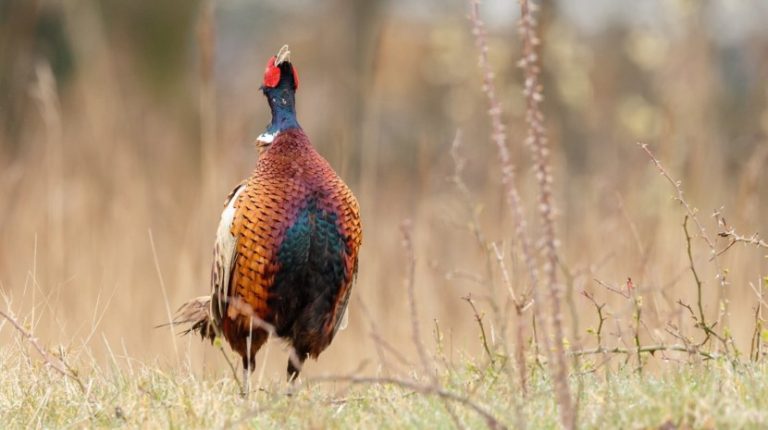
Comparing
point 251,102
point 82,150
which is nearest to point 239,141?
point 82,150

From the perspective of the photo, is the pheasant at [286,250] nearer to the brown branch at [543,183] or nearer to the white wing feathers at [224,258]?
the white wing feathers at [224,258]

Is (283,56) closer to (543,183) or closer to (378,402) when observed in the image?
(378,402)

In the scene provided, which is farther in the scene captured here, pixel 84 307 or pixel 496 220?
pixel 496 220

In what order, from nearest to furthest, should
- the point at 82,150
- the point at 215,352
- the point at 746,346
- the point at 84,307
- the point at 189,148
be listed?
the point at 215,352 → the point at 746,346 → the point at 84,307 → the point at 82,150 → the point at 189,148

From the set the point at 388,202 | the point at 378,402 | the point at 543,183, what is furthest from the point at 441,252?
the point at 543,183

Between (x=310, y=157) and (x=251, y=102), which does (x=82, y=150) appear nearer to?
(x=310, y=157)

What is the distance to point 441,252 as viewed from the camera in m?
7.13

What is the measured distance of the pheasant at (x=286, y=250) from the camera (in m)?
4.21

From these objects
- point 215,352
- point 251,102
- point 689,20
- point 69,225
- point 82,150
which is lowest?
point 215,352

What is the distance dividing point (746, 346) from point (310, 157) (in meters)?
2.12

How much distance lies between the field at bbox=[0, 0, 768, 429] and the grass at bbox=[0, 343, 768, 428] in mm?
10

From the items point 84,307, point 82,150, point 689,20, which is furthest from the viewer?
point 82,150

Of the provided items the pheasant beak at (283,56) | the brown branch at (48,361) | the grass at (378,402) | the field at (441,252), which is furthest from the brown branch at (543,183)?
the pheasant beak at (283,56)

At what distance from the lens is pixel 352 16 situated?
49.1 feet
